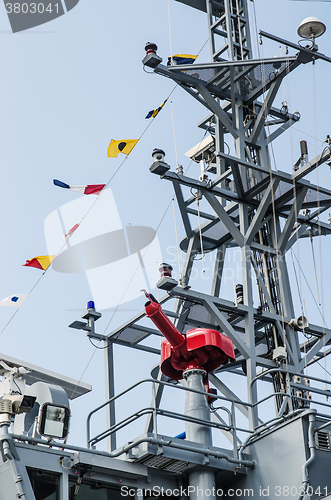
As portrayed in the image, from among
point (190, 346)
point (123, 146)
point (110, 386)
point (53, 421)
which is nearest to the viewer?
point (53, 421)

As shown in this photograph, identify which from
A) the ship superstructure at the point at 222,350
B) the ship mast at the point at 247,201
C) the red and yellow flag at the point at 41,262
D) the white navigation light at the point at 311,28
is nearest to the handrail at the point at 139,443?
the ship superstructure at the point at 222,350

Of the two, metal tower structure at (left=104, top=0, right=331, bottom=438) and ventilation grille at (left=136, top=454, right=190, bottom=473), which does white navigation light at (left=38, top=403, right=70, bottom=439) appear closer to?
ventilation grille at (left=136, top=454, right=190, bottom=473)

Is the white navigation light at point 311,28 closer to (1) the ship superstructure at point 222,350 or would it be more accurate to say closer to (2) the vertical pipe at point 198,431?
(1) the ship superstructure at point 222,350

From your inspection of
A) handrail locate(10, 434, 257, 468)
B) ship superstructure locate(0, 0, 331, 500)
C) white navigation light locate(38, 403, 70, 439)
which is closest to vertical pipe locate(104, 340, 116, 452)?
ship superstructure locate(0, 0, 331, 500)

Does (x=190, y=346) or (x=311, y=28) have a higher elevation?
(x=311, y=28)

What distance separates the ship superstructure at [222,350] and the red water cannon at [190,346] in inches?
0.9

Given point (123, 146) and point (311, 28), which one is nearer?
point (311, 28)

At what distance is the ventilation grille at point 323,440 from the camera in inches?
491

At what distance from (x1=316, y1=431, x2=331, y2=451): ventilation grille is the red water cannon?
2.63 metres

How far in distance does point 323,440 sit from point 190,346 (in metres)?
3.03

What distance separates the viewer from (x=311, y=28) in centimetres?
1767

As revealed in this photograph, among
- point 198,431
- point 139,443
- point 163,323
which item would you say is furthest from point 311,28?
point 139,443

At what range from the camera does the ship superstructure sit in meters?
12.4

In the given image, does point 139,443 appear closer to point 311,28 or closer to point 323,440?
point 323,440
